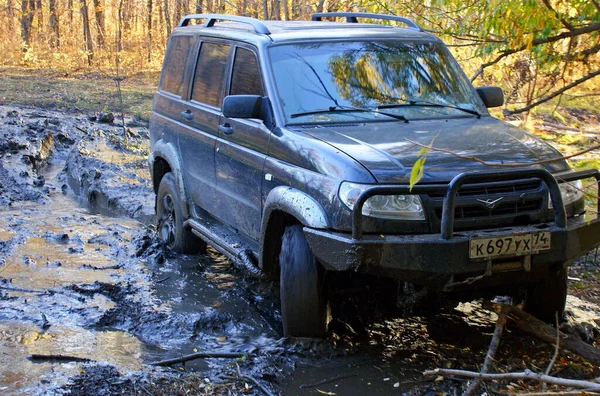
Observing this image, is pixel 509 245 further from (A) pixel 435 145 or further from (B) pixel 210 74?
(B) pixel 210 74

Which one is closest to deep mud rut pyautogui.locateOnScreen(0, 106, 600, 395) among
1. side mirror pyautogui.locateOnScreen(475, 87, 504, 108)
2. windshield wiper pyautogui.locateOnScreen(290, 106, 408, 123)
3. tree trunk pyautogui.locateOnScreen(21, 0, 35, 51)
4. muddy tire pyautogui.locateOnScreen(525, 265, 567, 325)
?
muddy tire pyautogui.locateOnScreen(525, 265, 567, 325)

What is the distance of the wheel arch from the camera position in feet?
14.4

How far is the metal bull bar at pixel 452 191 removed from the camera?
4.00 metres

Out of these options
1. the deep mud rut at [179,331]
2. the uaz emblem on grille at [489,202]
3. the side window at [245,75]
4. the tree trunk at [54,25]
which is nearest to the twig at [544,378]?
the deep mud rut at [179,331]

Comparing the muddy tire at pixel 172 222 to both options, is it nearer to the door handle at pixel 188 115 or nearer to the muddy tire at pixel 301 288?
the door handle at pixel 188 115

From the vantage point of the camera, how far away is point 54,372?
4.39 metres

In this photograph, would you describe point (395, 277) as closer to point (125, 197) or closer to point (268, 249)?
point (268, 249)

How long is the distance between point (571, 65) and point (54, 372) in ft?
17.8

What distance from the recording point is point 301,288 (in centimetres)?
448

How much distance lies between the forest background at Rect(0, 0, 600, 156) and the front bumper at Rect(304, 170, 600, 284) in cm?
252

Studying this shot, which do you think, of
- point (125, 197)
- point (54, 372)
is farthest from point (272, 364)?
point (125, 197)

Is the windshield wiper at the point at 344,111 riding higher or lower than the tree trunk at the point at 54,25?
higher

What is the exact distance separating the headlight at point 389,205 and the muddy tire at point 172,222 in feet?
9.45

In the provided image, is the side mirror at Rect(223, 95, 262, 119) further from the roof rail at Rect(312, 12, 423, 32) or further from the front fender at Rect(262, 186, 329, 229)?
the roof rail at Rect(312, 12, 423, 32)
